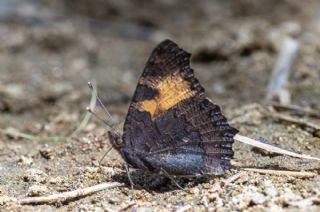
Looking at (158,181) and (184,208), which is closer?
(184,208)

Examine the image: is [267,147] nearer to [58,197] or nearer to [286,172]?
[286,172]

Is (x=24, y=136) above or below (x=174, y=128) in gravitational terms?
below

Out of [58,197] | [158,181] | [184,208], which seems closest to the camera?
[184,208]

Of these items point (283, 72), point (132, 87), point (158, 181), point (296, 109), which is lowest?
point (158, 181)

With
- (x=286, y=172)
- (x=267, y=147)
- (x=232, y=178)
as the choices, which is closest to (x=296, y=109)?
(x=267, y=147)

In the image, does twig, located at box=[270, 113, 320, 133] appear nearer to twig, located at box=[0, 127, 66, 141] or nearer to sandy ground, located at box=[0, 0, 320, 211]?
sandy ground, located at box=[0, 0, 320, 211]

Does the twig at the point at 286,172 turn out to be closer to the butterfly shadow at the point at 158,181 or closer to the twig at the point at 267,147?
the twig at the point at 267,147

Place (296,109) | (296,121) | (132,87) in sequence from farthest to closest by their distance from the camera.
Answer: (132,87) → (296,109) → (296,121)
